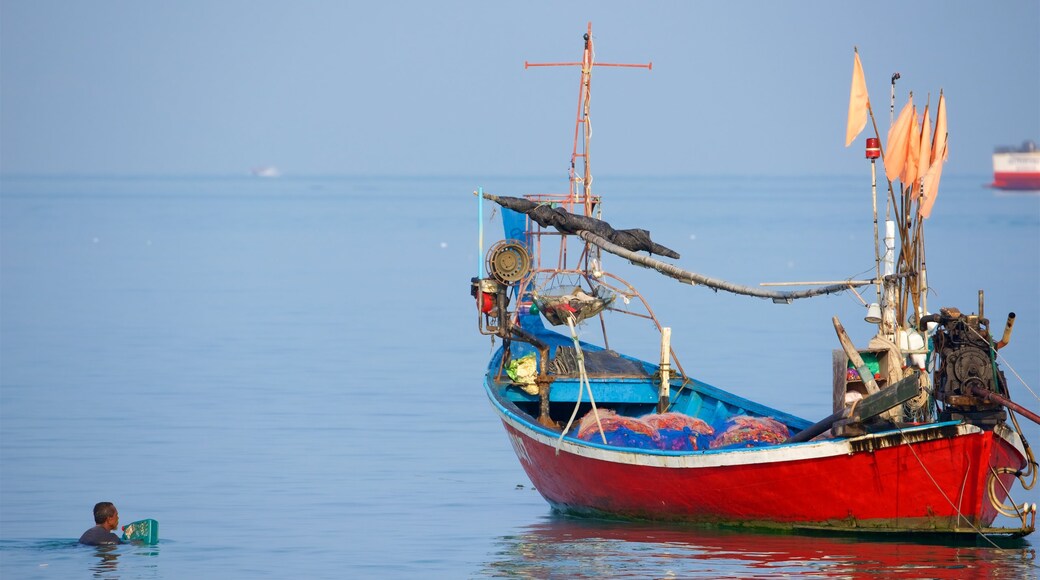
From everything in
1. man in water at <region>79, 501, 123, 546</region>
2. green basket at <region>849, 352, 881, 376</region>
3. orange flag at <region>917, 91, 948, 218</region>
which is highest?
orange flag at <region>917, 91, 948, 218</region>

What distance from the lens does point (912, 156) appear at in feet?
60.4

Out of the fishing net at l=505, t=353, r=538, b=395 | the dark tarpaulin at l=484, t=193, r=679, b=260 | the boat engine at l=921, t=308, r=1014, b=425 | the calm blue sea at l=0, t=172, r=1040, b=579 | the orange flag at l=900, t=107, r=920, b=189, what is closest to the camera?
the boat engine at l=921, t=308, r=1014, b=425

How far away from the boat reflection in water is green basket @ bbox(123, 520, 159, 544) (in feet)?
12.9

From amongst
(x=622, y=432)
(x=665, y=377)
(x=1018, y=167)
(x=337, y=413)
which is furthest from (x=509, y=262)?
(x=1018, y=167)

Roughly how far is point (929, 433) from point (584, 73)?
8.34m

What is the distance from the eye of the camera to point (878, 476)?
55.6 feet

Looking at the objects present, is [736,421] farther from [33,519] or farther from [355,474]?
[33,519]

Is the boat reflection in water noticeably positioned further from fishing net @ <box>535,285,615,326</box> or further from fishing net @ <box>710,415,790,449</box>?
fishing net @ <box>535,285,615,326</box>

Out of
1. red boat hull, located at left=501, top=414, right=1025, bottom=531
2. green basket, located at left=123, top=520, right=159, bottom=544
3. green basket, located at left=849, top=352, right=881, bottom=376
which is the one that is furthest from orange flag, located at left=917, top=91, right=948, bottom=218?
green basket, located at left=123, top=520, right=159, bottom=544

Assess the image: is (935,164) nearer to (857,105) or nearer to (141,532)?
(857,105)

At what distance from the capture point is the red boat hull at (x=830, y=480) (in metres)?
16.7

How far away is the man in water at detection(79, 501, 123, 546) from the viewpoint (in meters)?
18.4

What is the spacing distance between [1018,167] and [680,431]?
165 m

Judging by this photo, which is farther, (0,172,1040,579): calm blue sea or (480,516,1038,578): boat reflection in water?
(0,172,1040,579): calm blue sea
